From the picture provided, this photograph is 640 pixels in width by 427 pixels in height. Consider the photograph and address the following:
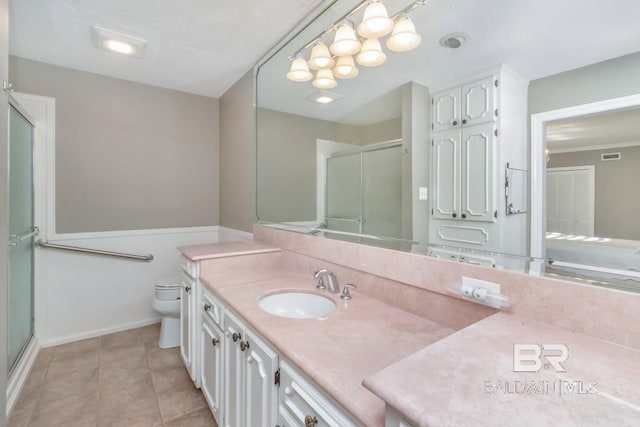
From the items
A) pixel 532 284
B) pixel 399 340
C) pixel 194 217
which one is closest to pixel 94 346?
pixel 194 217

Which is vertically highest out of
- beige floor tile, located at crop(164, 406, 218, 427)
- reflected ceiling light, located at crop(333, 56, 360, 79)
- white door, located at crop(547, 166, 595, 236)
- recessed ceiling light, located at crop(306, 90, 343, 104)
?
reflected ceiling light, located at crop(333, 56, 360, 79)

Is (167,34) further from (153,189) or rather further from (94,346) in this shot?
(94,346)

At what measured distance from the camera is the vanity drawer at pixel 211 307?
1.45 m

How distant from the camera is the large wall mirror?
2.92 ft

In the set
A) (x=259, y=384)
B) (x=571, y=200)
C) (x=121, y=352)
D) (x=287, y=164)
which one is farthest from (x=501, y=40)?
(x=121, y=352)

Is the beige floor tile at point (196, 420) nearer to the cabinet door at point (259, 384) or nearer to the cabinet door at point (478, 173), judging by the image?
the cabinet door at point (259, 384)

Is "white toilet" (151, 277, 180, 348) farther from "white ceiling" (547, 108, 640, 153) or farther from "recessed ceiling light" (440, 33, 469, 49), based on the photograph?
"white ceiling" (547, 108, 640, 153)

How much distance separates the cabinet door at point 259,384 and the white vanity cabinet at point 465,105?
1.08 metres

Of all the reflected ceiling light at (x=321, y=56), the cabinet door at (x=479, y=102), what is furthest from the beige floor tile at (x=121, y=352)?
the cabinet door at (x=479, y=102)

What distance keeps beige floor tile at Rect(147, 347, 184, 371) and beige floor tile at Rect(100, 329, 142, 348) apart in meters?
0.33

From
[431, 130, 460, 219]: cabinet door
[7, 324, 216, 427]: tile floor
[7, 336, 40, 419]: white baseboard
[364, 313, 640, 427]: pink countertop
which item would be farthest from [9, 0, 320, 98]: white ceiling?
[7, 324, 216, 427]: tile floor

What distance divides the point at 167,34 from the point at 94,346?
8.22 ft

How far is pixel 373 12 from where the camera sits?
4.56 ft

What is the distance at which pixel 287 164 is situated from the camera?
2.34m
